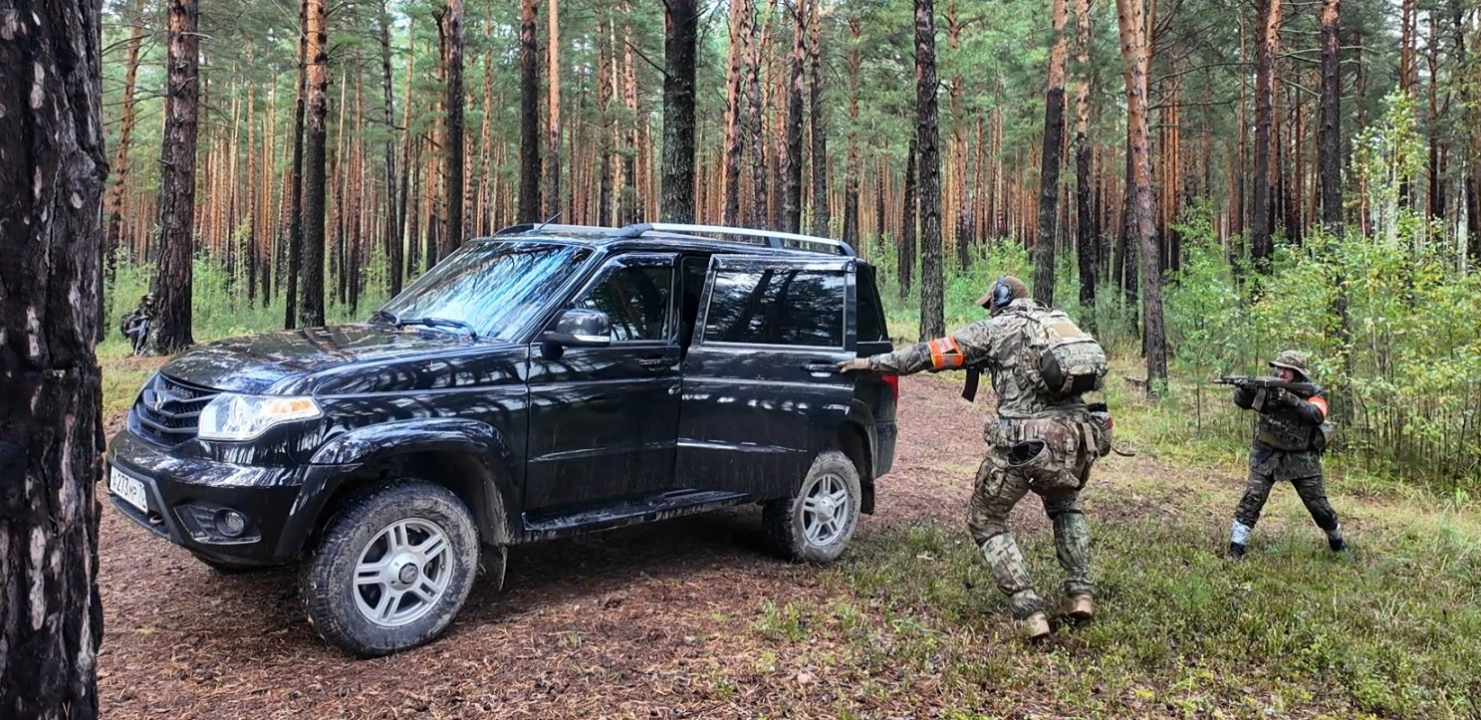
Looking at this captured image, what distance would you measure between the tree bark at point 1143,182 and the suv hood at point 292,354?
13009mm

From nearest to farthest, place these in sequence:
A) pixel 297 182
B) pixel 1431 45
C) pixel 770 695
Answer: pixel 770 695 → pixel 297 182 → pixel 1431 45

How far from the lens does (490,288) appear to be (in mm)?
5098

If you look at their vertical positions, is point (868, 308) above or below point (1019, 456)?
above

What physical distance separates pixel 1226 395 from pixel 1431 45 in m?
23.9

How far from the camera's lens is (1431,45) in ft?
94.5

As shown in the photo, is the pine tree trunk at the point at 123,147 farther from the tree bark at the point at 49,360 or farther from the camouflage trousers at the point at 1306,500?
the camouflage trousers at the point at 1306,500

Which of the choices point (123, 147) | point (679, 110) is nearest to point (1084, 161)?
point (679, 110)

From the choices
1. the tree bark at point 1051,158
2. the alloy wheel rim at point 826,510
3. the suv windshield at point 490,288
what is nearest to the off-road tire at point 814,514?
the alloy wheel rim at point 826,510

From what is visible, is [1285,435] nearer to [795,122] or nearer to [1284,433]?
[1284,433]

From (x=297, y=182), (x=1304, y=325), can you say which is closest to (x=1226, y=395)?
(x=1304, y=325)

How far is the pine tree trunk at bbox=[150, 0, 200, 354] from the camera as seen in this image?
13.0m

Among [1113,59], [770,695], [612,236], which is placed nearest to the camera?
[770,695]

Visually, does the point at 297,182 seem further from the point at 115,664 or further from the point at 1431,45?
the point at 1431,45

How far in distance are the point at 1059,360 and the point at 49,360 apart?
14.5 feet
